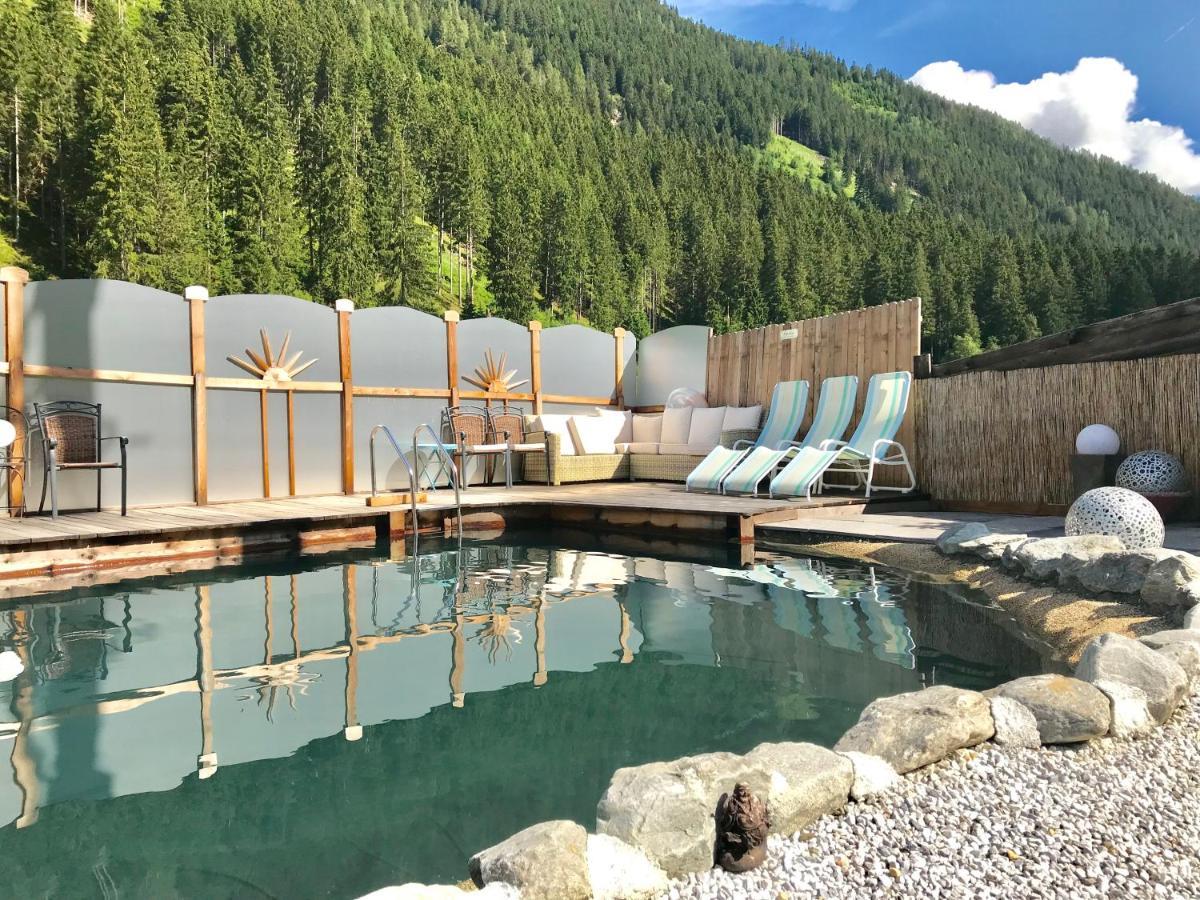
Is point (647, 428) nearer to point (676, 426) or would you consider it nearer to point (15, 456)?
point (676, 426)

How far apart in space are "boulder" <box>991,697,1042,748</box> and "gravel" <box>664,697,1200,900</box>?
4cm

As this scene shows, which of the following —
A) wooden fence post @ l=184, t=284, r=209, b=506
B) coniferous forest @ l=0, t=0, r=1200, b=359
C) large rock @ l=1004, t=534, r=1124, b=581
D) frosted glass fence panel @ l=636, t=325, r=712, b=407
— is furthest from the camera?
coniferous forest @ l=0, t=0, r=1200, b=359

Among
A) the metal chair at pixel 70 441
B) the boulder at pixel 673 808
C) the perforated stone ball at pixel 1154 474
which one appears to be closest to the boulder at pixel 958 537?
the perforated stone ball at pixel 1154 474

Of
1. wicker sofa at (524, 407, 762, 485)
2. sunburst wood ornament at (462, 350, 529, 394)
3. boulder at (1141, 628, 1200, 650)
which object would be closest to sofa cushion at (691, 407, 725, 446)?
wicker sofa at (524, 407, 762, 485)

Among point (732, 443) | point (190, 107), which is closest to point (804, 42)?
point (190, 107)

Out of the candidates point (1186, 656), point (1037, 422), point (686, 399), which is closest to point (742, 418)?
point (686, 399)

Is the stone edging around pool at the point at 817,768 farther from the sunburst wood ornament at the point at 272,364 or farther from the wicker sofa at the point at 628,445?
the sunburst wood ornament at the point at 272,364

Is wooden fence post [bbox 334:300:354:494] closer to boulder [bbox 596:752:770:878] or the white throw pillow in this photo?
the white throw pillow

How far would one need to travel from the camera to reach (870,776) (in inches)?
69.2

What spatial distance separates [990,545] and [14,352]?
22.1ft

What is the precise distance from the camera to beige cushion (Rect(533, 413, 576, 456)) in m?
8.93

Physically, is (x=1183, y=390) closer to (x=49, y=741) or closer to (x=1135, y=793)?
(x=1135, y=793)

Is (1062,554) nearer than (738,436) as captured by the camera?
Yes

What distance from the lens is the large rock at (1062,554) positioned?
143 inches
